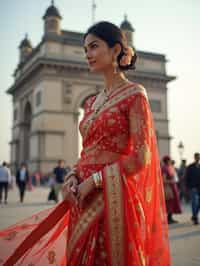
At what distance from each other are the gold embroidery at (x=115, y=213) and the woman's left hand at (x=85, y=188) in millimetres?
81

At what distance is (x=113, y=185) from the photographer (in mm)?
1755

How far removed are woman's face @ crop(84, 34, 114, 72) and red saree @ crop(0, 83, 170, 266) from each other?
0.57ft

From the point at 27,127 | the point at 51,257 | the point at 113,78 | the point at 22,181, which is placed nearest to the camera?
the point at 113,78

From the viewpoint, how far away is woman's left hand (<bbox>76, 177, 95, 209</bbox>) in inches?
69.6

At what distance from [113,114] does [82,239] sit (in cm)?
67

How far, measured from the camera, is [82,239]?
5.90 feet

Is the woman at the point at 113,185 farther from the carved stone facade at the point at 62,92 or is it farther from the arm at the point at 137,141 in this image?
the carved stone facade at the point at 62,92

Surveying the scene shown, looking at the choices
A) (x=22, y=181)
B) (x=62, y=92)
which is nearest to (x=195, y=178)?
(x=22, y=181)

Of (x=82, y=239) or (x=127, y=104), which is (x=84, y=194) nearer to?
(x=82, y=239)

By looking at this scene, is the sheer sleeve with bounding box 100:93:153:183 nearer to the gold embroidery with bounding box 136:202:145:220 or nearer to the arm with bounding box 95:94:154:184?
the arm with bounding box 95:94:154:184

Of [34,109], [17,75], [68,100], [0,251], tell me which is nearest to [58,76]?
[68,100]

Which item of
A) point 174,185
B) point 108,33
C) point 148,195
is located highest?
point 108,33

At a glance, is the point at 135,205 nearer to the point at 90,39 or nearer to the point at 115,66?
the point at 115,66

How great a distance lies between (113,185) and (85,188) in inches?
5.6
